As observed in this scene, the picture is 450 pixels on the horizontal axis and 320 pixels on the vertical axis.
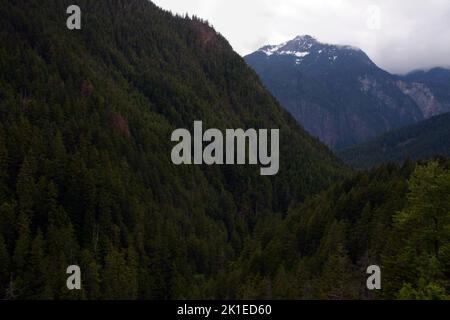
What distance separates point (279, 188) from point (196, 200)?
4598cm

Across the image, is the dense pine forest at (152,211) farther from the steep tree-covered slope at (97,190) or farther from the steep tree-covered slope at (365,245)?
the steep tree-covered slope at (97,190)

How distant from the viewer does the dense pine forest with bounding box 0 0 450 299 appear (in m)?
43.5

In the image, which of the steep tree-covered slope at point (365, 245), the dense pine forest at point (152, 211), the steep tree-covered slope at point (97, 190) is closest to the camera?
the steep tree-covered slope at point (365, 245)

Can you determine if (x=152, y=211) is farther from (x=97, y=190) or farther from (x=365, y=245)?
(x=365, y=245)

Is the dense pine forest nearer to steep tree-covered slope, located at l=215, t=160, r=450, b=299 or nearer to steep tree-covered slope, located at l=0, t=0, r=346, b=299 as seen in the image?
steep tree-covered slope, located at l=215, t=160, r=450, b=299

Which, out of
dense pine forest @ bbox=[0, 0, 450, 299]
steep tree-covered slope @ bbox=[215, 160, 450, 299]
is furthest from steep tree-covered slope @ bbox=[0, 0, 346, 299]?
steep tree-covered slope @ bbox=[215, 160, 450, 299]

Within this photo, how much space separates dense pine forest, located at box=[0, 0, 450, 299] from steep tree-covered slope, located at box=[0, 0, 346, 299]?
374 millimetres

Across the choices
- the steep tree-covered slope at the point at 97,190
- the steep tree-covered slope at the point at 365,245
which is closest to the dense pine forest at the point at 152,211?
the steep tree-covered slope at the point at 365,245

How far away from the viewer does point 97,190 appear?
121 metres

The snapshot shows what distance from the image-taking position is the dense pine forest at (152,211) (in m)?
43.5

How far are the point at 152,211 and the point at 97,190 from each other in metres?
17.8

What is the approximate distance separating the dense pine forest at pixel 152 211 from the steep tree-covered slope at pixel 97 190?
374 millimetres
